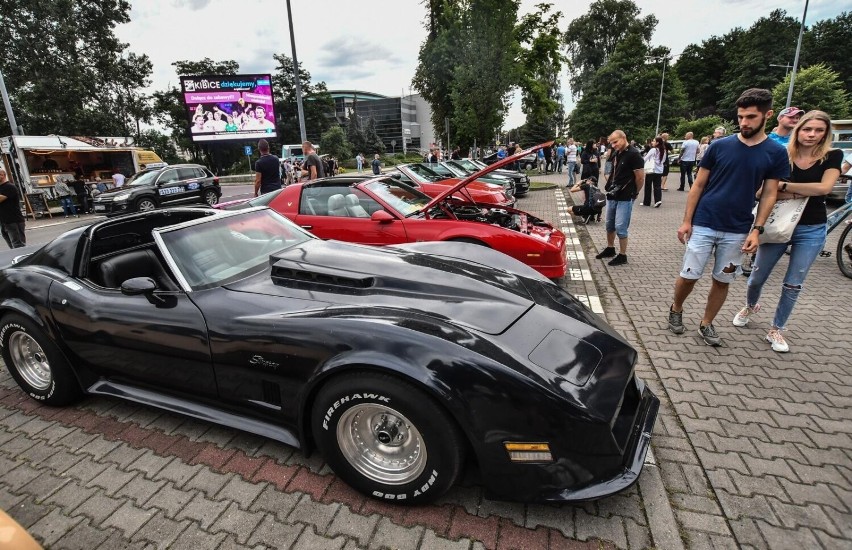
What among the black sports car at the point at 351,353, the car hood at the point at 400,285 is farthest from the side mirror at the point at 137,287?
the car hood at the point at 400,285

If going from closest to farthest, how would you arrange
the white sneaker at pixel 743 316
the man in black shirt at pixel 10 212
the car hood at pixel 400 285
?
the car hood at pixel 400 285 → the white sneaker at pixel 743 316 → the man in black shirt at pixel 10 212

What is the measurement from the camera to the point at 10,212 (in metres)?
6.86

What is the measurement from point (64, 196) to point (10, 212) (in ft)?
37.5

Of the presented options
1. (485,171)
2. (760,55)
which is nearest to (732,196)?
(485,171)

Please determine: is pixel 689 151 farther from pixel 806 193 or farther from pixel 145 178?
pixel 145 178

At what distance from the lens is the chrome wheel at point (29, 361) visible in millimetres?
2998

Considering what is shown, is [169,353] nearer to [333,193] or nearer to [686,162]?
[333,193]

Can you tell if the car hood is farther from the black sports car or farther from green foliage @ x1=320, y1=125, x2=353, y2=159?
green foliage @ x1=320, y1=125, x2=353, y2=159

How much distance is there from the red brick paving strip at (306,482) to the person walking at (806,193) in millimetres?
2766

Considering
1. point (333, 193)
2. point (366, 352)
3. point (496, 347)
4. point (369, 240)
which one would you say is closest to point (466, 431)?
point (496, 347)

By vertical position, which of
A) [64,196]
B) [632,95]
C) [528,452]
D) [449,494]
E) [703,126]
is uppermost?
[632,95]

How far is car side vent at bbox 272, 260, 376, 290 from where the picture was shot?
2393mm

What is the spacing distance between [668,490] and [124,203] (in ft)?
50.8

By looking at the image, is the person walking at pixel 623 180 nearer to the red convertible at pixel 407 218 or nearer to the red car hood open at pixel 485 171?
the red convertible at pixel 407 218
